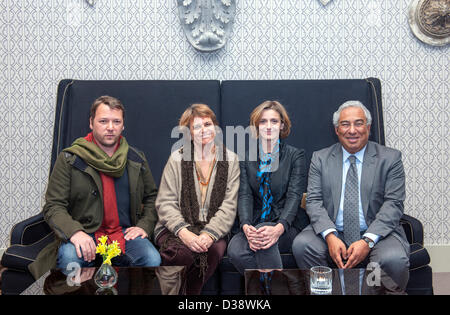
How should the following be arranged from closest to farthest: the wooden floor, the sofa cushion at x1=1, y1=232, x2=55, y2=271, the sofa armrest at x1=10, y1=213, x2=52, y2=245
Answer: the sofa cushion at x1=1, y1=232, x2=55, y2=271, the sofa armrest at x1=10, y1=213, x2=52, y2=245, the wooden floor

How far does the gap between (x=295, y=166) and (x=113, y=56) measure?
1474 millimetres

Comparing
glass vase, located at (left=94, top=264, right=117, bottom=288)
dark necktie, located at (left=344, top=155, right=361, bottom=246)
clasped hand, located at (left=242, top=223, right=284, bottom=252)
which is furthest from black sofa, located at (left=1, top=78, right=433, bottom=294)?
glass vase, located at (left=94, top=264, right=117, bottom=288)

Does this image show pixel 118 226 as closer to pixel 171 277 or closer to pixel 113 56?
pixel 171 277

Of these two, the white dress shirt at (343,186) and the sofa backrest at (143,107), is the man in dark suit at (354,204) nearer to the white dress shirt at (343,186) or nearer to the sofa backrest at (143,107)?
the white dress shirt at (343,186)

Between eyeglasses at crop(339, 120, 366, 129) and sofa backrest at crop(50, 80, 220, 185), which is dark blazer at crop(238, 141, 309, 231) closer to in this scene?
eyeglasses at crop(339, 120, 366, 129)

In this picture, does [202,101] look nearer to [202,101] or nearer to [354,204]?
[202,101]

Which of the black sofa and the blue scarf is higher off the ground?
the black sofa

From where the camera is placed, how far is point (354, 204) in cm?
214

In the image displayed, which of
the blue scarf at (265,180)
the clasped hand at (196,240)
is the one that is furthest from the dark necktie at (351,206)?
the clasped hand at (196,240)

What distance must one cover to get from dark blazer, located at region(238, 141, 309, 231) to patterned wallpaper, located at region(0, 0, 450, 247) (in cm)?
79

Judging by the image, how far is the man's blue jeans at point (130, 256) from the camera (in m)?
1.92

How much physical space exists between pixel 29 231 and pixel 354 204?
1678 millimetres

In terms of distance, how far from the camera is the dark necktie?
210cm

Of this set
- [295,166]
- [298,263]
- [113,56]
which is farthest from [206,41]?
[298,263]
